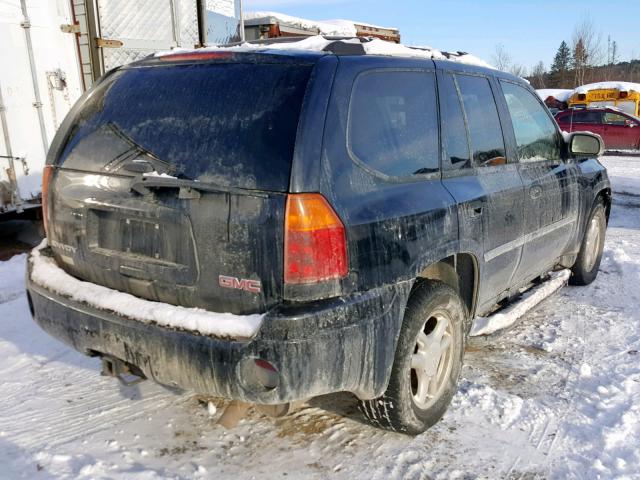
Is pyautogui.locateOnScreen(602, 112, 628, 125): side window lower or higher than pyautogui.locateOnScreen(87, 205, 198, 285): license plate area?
lower

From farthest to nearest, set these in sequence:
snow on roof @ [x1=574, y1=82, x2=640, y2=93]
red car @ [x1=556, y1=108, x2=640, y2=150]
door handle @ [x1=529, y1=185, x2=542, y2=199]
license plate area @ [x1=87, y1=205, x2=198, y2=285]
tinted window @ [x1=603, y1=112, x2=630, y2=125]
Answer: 1. snow on roof @ [x1=574, y1=82, x2=640, y2=93]
2. tinted window @ [x1=603, y1=112, x2=630, y2=125]
3. red car @ [x1=556, y1=108, x2=640, y2=150]
4. door handle @ [x1=529, y1=185, x2=542, y2=199]
5. license plate area @ [x1=87, y1=205, x2=198, y2=285]

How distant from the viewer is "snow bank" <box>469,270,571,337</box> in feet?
12.4

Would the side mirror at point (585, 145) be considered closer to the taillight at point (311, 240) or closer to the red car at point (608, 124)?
the taillight at point (311, 240)

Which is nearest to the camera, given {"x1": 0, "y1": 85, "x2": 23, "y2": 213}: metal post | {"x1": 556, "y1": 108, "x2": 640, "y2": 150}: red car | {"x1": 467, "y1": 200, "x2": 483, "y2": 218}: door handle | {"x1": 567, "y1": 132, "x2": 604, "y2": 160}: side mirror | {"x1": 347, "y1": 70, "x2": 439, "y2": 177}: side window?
{"x1": 347, "y1": 70, "x2": 439, "y2": 177}: side window

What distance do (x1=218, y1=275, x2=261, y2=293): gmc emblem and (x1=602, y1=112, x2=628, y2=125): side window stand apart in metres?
19.0

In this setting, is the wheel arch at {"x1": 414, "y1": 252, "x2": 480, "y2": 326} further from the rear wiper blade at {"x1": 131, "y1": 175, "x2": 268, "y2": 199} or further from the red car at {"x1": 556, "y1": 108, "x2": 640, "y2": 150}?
the red car at {"x1": 556, "y1": 108, "x2": 640, "y2": 150}

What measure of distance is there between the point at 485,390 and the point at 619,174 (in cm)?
1226

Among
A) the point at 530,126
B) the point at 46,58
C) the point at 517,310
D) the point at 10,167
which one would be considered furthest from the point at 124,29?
the point at 517,310

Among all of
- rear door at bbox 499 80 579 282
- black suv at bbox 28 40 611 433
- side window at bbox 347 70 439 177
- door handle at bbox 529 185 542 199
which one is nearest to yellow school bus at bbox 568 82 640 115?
rear door at bbox 499 80 579 282

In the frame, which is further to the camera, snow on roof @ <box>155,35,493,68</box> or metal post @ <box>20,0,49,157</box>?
metal post @ <box>20,0,49,157</box>

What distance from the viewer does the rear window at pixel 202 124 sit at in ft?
7.86

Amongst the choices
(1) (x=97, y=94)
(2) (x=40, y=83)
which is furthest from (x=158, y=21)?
(1) (x=97, y=94)

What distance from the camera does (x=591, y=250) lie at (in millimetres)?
5645

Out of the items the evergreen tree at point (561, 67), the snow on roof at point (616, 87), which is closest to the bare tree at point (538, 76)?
the evergreen tree at point (561, 67)
